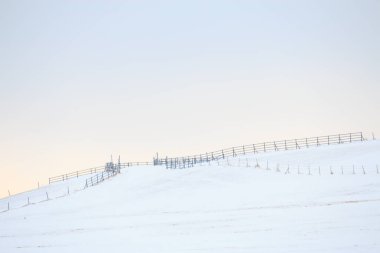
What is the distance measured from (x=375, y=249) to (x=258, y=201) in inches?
547

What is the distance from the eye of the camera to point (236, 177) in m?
37.3

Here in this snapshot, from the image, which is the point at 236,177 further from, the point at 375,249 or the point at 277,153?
the point at 375,249

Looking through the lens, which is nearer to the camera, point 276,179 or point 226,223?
point 226,223

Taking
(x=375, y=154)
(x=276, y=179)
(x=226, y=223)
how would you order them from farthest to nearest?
(x=375, y=154) → (x=276, y=179) → (x=226, y=223)

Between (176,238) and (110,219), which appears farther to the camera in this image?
(110,219)

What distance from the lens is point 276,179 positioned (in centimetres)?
3462

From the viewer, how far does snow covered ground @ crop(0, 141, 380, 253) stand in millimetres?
14680

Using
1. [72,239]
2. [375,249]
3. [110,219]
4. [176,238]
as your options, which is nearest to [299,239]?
[375,249]

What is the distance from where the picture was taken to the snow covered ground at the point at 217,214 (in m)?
14.7

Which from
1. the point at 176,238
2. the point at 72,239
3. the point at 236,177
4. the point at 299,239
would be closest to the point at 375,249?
the point at 299,239

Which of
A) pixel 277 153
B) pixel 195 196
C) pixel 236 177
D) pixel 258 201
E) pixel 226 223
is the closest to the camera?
pixel 226 223

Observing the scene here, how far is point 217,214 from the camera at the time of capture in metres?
22.5

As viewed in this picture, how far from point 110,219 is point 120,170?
3086cm

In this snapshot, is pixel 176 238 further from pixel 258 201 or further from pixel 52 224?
pixel 52 224
